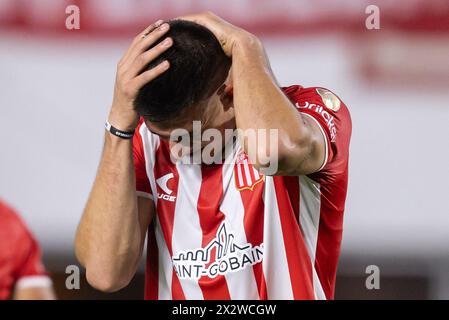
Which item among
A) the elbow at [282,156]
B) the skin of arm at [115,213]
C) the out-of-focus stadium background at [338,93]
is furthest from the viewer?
the out-of-focus stadium background at [338,93]

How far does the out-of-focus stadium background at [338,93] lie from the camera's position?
246 centimetres

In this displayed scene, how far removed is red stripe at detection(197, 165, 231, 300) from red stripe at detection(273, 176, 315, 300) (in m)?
0.13

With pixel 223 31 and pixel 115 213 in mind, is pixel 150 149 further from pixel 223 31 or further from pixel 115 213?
pixel 223 31

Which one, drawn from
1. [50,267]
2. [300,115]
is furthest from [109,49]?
[300,115]

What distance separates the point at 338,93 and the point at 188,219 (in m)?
1.09

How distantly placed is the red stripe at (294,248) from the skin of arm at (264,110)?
0.12 m

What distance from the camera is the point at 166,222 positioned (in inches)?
60.6

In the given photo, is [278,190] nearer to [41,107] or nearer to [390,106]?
[390,106]

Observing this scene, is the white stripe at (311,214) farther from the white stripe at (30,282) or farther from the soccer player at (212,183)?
the white stripe at (30,282)

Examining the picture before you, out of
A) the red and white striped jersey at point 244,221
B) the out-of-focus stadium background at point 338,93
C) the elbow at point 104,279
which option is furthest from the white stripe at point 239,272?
the out-of-focus stadium background at point 338,93

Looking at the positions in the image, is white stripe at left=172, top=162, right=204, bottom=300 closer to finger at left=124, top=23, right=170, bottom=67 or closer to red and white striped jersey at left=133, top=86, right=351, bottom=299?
red and white striped jersey at left=133, top=86, right=351, bottom=299

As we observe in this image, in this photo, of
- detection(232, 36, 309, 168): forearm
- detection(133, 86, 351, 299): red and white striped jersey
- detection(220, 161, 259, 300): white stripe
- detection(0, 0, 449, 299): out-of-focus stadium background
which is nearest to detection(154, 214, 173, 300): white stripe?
detection(133, 86, 351, 299): red and white striped jersey

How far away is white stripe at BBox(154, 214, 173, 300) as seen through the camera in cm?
155

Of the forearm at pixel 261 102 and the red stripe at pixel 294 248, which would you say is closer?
the forearm at pixel 261 102
